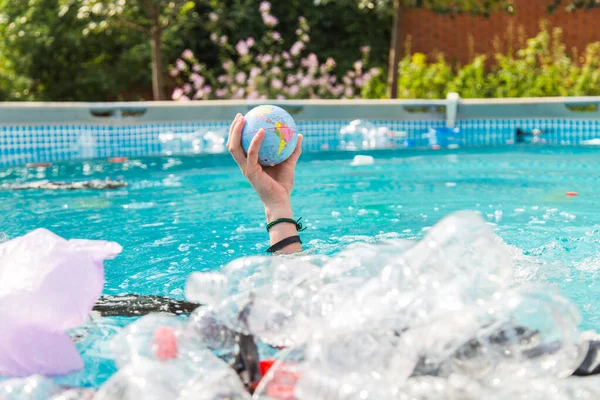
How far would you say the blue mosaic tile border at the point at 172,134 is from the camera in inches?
331

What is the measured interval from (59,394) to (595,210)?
3.89 metres

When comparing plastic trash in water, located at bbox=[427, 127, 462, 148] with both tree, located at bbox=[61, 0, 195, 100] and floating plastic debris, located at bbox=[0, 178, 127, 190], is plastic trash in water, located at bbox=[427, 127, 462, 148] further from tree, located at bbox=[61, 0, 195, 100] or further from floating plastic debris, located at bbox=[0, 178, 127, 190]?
floating plastic debris, located at bbox=[0, 178, 127, 190]

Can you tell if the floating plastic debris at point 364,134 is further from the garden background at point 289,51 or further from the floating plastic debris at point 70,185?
the floating plastic debris at point 70,185

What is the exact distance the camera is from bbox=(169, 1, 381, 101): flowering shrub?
420 inches

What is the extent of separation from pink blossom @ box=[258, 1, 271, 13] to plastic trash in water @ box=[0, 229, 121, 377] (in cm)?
926

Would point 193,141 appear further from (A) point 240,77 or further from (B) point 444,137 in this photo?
(B) point 444,137

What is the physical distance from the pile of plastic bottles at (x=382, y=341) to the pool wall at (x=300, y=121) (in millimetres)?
6220

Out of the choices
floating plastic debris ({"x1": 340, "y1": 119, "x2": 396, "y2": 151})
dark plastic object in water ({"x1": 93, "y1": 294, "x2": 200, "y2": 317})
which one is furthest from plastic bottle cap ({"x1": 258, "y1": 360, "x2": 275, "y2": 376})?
floating plastic debris ({"x1": 340, "y1": 119, "x2": 396, "y2": 151})

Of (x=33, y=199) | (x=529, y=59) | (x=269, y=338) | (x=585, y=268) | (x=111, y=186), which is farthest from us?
(x=529, y=59)

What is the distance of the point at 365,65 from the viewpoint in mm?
11961

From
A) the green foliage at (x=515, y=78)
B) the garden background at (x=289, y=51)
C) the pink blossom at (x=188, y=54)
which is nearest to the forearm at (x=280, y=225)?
the garden background at (x=289, y=51)

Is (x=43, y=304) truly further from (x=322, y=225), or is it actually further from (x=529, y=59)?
(x=529, y=59)

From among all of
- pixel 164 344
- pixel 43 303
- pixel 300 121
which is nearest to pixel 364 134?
pixel 300 121

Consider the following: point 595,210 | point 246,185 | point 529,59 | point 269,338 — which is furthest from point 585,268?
point 529,59
